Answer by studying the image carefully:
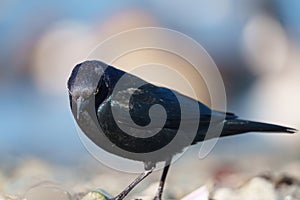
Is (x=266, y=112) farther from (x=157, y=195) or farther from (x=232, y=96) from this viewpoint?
(x=157, y=195)

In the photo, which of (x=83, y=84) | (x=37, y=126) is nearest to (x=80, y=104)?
(x=83, y=84)

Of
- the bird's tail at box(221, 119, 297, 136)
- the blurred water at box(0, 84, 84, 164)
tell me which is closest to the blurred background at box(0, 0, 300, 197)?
the blurred water at box(0, 84, 84, 164)

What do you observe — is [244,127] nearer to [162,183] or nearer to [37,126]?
[162,183]

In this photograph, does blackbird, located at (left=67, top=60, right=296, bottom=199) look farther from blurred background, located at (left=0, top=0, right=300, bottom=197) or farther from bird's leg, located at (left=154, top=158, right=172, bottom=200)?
blurred background, located at (left=0, top=0, right=300, bottom=197)

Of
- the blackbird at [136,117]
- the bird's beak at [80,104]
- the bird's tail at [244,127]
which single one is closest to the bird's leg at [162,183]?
the blackbird at [136,117]

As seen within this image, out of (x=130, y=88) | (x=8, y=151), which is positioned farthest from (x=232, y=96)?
(x=130, y=88)

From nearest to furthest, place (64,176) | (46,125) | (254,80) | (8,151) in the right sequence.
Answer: (64,176) < (8,151) < (46,125) < (254,80)

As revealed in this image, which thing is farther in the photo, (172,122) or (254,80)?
(254,80)
